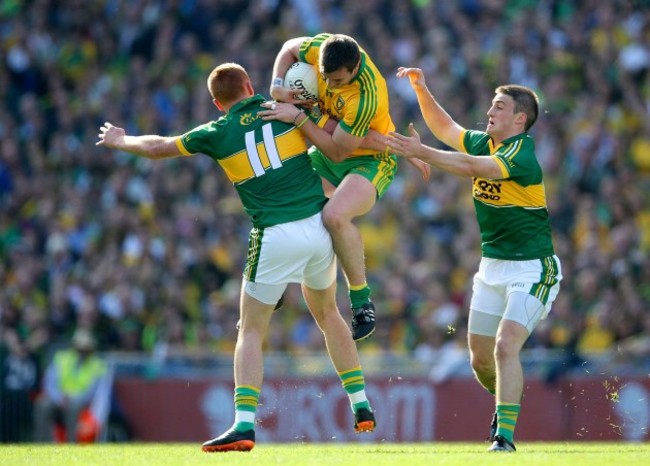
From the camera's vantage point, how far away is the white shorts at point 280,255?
30.2ft

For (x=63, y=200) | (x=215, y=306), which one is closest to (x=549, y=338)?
(x=215, y=306)

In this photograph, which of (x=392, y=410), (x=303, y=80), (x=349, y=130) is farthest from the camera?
(x=392, y=410)

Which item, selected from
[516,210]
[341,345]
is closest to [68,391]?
[341,345]

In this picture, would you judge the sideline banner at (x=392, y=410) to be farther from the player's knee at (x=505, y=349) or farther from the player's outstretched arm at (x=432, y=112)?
the player's knee at (x=505, y=349)

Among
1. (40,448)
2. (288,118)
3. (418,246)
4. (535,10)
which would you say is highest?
(535,10)

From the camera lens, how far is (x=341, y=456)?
8.91 meters

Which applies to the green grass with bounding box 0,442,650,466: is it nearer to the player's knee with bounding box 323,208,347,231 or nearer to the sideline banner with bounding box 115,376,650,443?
the player's knee with bounding box 323,208,347,231

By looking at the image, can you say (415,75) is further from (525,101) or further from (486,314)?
(486,314)

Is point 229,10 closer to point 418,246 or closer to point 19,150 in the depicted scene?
point 19,150

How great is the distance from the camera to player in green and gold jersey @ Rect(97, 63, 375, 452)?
919 centimetres

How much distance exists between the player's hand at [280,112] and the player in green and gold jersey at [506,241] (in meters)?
0.70

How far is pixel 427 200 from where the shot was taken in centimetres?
1692

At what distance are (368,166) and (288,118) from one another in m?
0.75

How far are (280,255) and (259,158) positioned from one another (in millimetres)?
659
